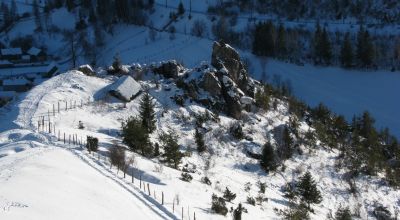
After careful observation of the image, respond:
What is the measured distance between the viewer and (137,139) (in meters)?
30.7

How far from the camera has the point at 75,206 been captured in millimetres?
18094

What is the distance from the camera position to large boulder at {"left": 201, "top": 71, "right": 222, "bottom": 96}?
44156mm

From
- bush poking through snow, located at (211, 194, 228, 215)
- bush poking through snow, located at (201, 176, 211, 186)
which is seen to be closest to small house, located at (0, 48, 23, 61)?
bush poking through snow, located at (201, 176, 211, 186)

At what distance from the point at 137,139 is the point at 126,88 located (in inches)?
466

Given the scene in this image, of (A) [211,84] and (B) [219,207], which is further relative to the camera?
(A) [211,84]

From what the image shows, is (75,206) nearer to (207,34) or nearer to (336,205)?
(336,205)

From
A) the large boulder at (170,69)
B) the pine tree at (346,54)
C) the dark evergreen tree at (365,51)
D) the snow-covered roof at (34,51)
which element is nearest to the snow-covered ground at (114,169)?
the large boulder at (170,69)

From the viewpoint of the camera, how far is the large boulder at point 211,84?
145 feet

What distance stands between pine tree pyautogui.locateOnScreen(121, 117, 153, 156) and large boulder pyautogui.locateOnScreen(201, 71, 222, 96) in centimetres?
1390

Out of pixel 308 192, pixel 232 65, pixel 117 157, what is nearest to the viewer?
pixel 117 157

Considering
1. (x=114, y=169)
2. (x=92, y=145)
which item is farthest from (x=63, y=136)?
(x=114, y=169)

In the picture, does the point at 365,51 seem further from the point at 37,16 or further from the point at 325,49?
the point at 37,16

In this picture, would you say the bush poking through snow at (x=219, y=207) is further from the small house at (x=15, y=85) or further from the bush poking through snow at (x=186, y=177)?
the small house at (x=15, y=85)

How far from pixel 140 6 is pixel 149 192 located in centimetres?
8307
